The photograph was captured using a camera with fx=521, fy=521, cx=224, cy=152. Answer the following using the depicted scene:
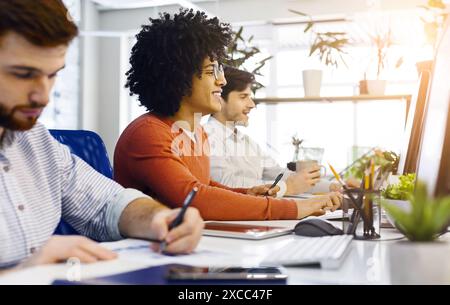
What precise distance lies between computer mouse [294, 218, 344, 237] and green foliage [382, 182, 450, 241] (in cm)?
55

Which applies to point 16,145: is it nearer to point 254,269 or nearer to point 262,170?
point 254,269

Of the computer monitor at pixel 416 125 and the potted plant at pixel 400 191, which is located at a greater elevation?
the computer monitor at pixel 416 125

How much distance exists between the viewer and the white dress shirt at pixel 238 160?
288cm

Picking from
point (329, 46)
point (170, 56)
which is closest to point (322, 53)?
point (329, 46)

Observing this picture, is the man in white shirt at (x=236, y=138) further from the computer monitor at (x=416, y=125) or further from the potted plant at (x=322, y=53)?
the computer monitor at (x=416, y=125)

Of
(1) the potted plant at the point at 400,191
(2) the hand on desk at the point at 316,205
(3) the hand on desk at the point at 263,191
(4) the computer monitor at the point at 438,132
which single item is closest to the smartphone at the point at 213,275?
(4) the computer monitor at the point at 438,132

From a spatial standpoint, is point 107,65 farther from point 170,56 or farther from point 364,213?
point 364,213

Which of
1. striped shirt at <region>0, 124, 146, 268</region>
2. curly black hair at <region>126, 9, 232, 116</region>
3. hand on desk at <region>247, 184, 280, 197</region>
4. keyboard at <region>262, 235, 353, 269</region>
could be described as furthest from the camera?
hand on desk at <region>247, 184, 280, 197</region>

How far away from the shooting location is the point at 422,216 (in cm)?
60

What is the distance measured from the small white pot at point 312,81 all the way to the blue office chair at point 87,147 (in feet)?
6.04

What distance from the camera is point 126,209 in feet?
4.00

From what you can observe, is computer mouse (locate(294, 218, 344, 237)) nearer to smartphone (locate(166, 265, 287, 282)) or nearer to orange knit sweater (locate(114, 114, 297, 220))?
orange knit sweater (locate(114, 114, 297, 220))

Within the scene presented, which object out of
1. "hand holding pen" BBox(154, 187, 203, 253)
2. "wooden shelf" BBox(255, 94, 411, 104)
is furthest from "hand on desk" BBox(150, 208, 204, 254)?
"wooden shelf" BBox(255, 94, 411, 104)

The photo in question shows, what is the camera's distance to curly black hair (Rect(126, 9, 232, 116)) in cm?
181
